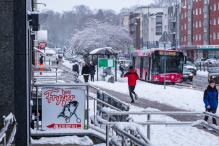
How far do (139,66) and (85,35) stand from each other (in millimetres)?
31529

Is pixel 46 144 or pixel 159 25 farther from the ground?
pixel 159 25

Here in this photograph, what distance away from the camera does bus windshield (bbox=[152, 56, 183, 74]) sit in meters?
31.9

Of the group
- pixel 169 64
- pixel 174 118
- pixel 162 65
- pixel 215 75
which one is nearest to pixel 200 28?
pixel 215 75

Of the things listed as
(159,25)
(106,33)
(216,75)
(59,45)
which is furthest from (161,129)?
(59,45)

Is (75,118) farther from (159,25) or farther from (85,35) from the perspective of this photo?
(159,25)

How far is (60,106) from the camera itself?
895 centimetres

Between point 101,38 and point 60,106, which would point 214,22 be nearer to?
point 101,38

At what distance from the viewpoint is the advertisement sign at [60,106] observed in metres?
8.93

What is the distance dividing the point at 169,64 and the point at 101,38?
33.7 metres

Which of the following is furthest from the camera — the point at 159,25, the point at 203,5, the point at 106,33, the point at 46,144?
the point at 159,25

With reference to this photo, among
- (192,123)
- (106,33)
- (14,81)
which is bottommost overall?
(192,123)

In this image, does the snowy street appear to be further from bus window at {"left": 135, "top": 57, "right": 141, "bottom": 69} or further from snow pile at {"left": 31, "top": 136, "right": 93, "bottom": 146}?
bus window at {"left": 135, "top": 57, "right": 141, "bottom": 69}

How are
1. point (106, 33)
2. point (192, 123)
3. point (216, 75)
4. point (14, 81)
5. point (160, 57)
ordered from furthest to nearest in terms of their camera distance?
point (106, 33) → point (216, 75) → point (160, 57) → point (14, 81) → point (192, 123)

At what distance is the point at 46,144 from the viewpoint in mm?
8742
